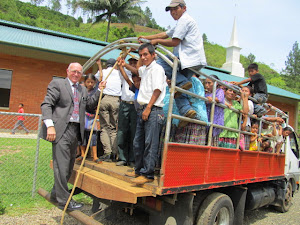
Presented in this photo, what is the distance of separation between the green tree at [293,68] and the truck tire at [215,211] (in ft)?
170

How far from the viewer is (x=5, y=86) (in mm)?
13156

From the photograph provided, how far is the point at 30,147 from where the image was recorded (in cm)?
672

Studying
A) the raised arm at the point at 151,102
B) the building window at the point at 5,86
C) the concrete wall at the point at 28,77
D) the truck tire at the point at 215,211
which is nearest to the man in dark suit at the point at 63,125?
the raised arm at the point at 151,102

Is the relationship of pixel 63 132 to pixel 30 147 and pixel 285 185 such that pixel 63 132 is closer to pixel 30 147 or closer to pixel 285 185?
pixel 30 147

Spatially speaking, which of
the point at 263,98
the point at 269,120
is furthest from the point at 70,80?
the point at 269,120

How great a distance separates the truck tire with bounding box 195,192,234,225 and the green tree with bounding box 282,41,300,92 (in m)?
51.9

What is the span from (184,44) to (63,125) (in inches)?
76.6

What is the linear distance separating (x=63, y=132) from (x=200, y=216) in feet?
6.94

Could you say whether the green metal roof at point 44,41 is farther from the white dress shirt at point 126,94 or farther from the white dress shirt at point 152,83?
the white dress shirt at point 152,83

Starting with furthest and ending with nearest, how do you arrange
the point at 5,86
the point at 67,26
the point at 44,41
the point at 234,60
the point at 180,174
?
the point at 67,26, the point at 234,60, the point at 5,86, the point at 44,41, the point at 180,174

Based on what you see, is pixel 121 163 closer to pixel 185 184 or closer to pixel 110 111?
pixel 110 111

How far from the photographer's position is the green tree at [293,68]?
4972 cm

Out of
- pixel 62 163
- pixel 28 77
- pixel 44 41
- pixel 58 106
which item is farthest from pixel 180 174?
pixel 28 77

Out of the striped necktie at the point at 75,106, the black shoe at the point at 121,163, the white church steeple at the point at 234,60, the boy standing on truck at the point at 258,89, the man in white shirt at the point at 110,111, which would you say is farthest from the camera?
the white church steeple at the point at 234,60
